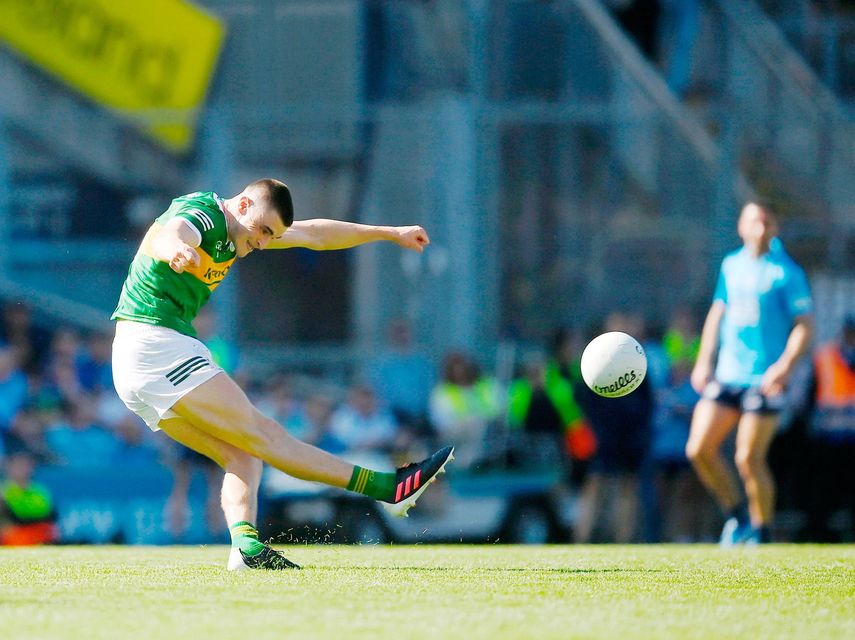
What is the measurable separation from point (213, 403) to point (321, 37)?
10.3 meters

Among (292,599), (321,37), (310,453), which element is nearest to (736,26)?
(321,37)

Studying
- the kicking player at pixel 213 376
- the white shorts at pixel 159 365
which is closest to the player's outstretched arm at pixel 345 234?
the kicking player at pixel 213 376

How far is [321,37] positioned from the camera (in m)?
16.5

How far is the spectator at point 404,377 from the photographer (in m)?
14.6

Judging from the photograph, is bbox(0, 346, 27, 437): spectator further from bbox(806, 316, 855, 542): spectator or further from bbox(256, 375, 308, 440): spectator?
bbox(806, 316, 855, 542): spectator

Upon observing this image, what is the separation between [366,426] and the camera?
14000 millimetres

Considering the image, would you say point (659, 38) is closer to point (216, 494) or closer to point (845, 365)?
point (845, 365)

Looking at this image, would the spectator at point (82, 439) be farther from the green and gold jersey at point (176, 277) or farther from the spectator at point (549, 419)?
Answer: the green and gold jersey at point (176, 277)

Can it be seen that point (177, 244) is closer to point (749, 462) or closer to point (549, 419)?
point (749, 462)

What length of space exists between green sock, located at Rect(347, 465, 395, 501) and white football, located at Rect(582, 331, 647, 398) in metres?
1.86

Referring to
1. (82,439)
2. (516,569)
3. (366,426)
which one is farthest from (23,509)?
(516,569)

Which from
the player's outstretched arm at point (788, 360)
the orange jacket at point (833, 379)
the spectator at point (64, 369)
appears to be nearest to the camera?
the player's outstretched arm at point (788, 360)

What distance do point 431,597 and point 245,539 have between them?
3.98 ft

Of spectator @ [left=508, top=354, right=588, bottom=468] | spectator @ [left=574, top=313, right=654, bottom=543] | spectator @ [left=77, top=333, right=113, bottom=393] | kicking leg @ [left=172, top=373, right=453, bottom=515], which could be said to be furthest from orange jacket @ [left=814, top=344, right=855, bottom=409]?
kicking leg @ [left=172, top=373, right=453, bottom=515]
